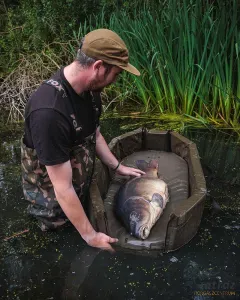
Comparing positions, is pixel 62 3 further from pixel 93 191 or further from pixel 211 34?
pixel 93 191

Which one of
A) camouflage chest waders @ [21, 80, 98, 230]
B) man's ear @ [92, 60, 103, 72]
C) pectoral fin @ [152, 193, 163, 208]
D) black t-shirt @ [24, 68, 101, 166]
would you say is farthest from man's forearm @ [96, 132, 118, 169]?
man's ear @ [92, 60, 103, 72]

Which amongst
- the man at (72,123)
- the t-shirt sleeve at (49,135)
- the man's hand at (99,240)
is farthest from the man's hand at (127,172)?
the t-shirt sleeve at (49,135)

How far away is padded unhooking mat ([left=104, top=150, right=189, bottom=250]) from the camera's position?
251cm

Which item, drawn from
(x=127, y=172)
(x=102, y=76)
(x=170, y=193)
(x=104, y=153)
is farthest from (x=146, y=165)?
(x=102, y=76)

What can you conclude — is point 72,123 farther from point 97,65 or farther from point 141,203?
point 141,203

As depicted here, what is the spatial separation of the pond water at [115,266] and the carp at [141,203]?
0.73ft

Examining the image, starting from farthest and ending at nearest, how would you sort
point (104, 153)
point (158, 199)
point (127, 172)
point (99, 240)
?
point (127, 172)
point (104, 153)
point (158, 199)
point (99, 240)

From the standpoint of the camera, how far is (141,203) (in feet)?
8.57

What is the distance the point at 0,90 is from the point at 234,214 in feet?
13.9

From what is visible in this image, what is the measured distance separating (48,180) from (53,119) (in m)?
0.65

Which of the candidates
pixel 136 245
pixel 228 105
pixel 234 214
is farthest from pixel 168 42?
pixel 136 245

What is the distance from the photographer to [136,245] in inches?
98.4

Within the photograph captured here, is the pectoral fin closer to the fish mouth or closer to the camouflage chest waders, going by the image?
the fish mouth

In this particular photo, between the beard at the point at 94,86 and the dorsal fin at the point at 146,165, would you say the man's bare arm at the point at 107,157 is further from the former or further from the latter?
the beard at the point at 94,86
